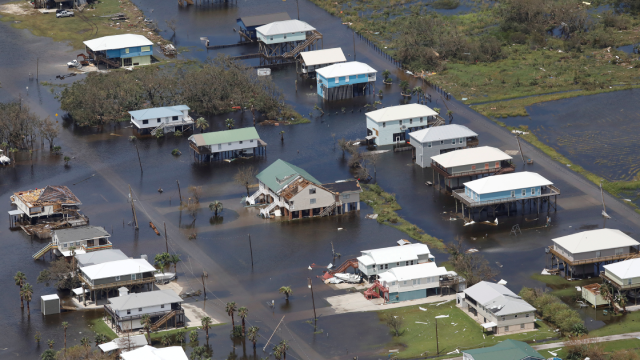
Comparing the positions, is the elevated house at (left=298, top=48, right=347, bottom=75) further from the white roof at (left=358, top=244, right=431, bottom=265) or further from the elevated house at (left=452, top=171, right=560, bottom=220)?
the white roof at (left=358, top=244, right=431, bottom=265)

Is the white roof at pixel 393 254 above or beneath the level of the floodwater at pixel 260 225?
above

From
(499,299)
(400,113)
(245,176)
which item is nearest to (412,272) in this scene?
(499,299)

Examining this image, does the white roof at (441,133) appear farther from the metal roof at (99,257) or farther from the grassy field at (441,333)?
the metal roof at (99,257)

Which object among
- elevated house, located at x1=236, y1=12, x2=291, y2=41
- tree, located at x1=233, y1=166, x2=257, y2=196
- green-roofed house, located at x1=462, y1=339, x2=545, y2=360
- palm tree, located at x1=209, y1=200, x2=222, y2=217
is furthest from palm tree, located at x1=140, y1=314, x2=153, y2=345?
elevated house, located at x1=236, y1=12, x2=291, y2=41

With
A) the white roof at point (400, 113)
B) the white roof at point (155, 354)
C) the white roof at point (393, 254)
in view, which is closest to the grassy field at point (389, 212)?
the white roof at point (393, 254)

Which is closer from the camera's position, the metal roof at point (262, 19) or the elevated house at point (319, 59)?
the elevated house at point (319, 59)

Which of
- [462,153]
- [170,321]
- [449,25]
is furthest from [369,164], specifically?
[449,25]

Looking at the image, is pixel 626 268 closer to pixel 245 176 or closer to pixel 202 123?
pixel 245 176

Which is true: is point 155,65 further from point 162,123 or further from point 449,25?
point 449,25
